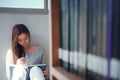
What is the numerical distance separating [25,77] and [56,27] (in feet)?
2.30

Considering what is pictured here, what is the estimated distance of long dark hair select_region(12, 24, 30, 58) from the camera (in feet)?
5.19

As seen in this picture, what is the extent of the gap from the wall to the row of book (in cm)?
116

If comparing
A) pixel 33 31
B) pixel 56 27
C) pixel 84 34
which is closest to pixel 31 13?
pixel 33 31

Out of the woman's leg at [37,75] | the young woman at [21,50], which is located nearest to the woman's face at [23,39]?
the young woman at [21,50]

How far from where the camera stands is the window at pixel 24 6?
5.60 ft

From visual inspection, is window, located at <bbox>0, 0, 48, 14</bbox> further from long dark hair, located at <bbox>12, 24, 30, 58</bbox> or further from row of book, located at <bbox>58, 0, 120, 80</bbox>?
row of book, located at <bbox>58, 0, 120, 80</bbox>

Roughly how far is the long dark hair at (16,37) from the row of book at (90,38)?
1.00 meters

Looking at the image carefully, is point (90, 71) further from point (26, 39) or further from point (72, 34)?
point (26, 39)

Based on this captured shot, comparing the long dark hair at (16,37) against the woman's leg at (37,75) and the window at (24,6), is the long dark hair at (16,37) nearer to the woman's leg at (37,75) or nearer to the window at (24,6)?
the window at (24,6)

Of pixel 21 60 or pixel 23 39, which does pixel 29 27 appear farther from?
pixel 21 60

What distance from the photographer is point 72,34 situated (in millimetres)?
570

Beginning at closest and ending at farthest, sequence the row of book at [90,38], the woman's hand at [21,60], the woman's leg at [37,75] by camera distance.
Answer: the row of book at [90,38], the woman's leg at [37,75], the woman's hand at [21,60]

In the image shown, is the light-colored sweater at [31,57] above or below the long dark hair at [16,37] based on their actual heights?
below

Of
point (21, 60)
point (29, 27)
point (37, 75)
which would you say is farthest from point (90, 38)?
point (29, 27)
